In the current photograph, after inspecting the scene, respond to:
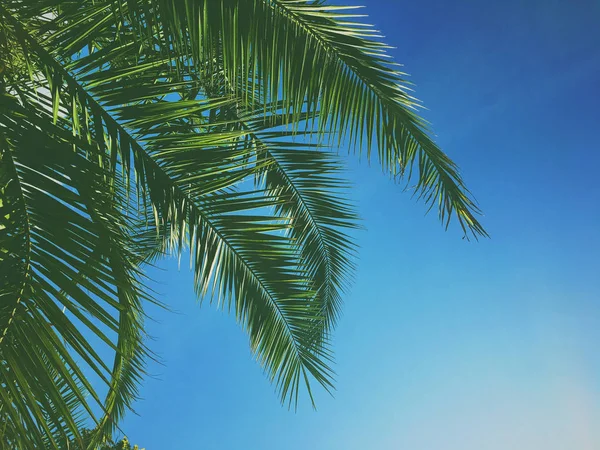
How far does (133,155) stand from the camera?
2.48 metres

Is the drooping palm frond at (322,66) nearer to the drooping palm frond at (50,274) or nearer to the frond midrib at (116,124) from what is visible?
the frond midrib at (116,124)

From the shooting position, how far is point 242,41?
2230 mm

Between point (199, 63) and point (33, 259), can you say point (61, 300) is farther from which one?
point (199, 63)

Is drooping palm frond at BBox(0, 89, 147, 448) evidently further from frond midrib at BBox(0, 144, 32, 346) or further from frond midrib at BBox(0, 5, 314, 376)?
frond midrib at BBox(0, 5, 314, 376)

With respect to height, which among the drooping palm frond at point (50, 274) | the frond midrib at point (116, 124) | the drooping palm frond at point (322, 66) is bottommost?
the drooping palm frond at point (50, 274)

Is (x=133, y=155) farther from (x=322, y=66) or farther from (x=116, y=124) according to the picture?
(x=322, y=66)

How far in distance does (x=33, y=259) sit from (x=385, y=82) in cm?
157

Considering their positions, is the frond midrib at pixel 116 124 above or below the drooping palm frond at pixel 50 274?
above

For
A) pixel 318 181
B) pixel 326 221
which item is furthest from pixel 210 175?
pixel 326 221

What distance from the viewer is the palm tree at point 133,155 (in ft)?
5.22

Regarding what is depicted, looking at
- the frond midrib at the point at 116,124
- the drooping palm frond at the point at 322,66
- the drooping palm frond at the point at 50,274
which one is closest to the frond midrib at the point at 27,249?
the drooping palm frond at the point at 50,274

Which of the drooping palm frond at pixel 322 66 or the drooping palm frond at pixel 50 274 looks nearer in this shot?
the drooping palm frond at pixel 50 274

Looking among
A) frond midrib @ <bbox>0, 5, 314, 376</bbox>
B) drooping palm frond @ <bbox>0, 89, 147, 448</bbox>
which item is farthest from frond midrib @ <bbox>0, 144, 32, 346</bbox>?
frond midrib @ <bbox>0, 5, 314, 376</bbox>

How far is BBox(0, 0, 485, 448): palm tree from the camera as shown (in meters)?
1.59
